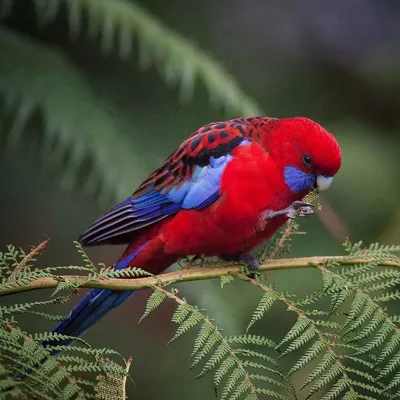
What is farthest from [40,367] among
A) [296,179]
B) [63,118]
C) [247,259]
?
[63,118]

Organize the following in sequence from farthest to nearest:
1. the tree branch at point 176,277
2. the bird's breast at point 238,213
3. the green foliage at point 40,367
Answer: the bird's breast at point 238,213
the tree branch at point 176,277
the green foliage at point 40,367

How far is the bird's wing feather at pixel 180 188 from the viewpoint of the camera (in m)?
1.80

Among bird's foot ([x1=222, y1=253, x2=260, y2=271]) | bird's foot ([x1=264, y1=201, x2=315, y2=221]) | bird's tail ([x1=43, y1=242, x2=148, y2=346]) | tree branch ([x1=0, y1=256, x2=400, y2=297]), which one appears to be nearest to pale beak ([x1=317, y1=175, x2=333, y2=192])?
bird's foot ([x1=264, y1=201, x2=315, y2=221])

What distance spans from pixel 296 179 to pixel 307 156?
6 centimetres

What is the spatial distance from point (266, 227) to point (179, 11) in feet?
6.16

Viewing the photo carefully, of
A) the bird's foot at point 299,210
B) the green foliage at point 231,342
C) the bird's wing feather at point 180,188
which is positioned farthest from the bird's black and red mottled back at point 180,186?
the green foliage at point 231,342

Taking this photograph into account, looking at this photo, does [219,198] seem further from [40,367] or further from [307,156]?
[40,367]

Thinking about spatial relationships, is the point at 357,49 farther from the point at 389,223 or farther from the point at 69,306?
the point at 69,306

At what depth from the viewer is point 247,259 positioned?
156cm

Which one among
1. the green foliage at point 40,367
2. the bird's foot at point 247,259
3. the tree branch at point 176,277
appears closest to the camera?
the green foliage at point 40,367

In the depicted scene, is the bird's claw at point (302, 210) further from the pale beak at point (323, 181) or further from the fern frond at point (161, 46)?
the fern frond at point (161, 46)

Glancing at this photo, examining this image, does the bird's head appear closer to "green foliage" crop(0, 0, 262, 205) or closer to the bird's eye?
the bird's eye

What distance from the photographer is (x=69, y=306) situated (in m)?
2.93

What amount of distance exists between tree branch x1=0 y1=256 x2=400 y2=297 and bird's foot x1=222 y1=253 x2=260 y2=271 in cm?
4
